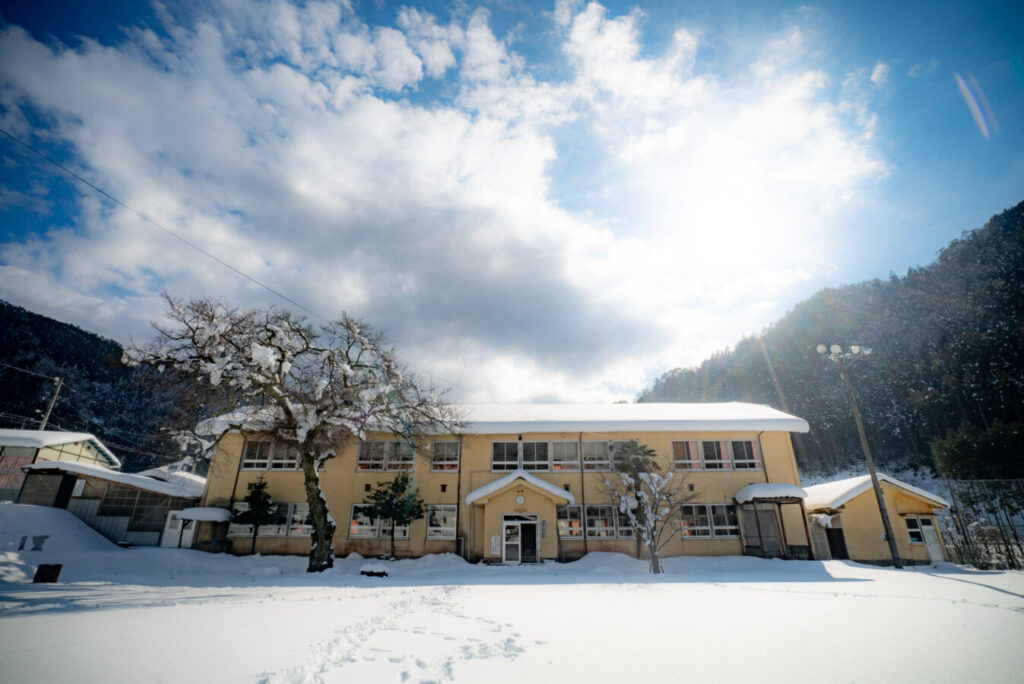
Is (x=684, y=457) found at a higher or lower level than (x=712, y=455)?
lower

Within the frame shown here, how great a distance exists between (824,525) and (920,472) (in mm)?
50117

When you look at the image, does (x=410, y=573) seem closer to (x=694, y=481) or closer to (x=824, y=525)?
(x=694, y=481)

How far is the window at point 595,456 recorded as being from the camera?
22.4 m

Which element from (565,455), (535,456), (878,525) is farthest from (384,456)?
(878,525)

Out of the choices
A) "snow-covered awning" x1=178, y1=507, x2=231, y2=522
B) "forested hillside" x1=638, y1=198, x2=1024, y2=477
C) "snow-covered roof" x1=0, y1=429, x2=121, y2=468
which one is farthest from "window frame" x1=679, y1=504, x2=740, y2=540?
"snow-covered roof" x1=0, y1=429, x2=121, y2=468

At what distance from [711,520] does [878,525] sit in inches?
299

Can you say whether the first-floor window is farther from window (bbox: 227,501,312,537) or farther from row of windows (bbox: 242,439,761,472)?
window (bbox: 227,501,312,537)

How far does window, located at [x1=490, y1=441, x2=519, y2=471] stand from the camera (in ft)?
74.7

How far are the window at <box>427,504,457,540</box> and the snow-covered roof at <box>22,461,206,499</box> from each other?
1476cm

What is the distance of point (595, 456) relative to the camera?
22.7 m

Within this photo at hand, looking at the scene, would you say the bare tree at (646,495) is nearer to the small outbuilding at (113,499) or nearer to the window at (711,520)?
the window at (711,520)

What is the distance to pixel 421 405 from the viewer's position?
→ 1777 centimetres

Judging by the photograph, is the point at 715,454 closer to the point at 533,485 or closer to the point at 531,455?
the point at 531,455

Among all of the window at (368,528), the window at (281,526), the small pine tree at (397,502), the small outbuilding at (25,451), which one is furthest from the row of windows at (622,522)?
the small outbuilding at (25,451)
